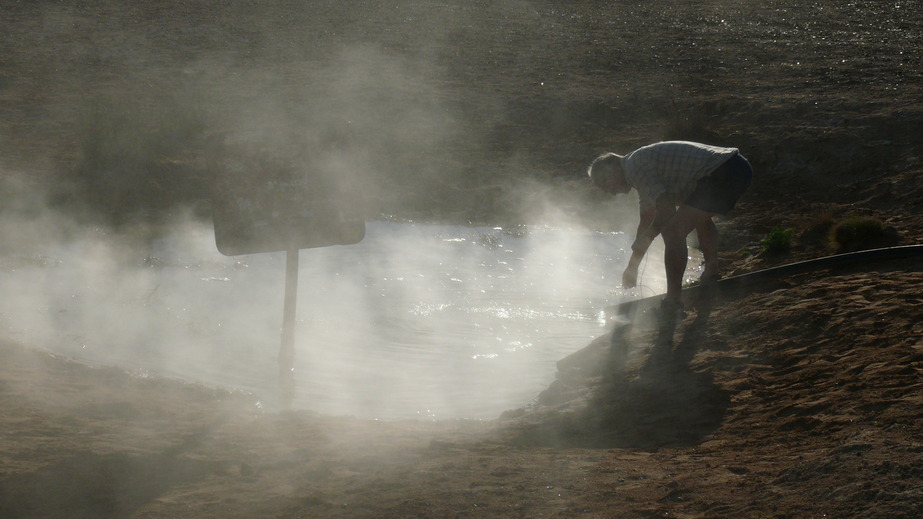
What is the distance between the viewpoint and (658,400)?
4.78m

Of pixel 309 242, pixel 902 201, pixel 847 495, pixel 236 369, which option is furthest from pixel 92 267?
pixel 902 201

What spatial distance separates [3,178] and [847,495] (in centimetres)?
922

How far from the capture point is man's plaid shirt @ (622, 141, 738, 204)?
5.55m

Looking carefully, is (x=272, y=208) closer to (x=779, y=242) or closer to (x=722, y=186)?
(x=722, y=186)

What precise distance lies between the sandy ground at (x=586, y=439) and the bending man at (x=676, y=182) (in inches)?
25.1

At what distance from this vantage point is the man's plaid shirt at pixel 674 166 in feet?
18.2

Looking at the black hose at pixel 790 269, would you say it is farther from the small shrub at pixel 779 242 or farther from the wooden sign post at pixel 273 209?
the wooden sign post at pixel 273 209

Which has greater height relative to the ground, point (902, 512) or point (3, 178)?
point (3, 178)

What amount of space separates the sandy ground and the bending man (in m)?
0.64

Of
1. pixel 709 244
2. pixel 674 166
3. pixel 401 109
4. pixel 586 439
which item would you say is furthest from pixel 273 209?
pixel 401 109

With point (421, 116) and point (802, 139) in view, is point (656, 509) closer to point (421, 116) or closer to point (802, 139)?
point (802, 139)

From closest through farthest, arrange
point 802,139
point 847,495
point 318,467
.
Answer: point 847,495, point 318,467, point 802,139

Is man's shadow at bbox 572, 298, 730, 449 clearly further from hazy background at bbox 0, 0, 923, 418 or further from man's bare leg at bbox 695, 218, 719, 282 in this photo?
hazy background at bbox 0, 0, 923, 418

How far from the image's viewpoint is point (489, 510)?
3.25 m
